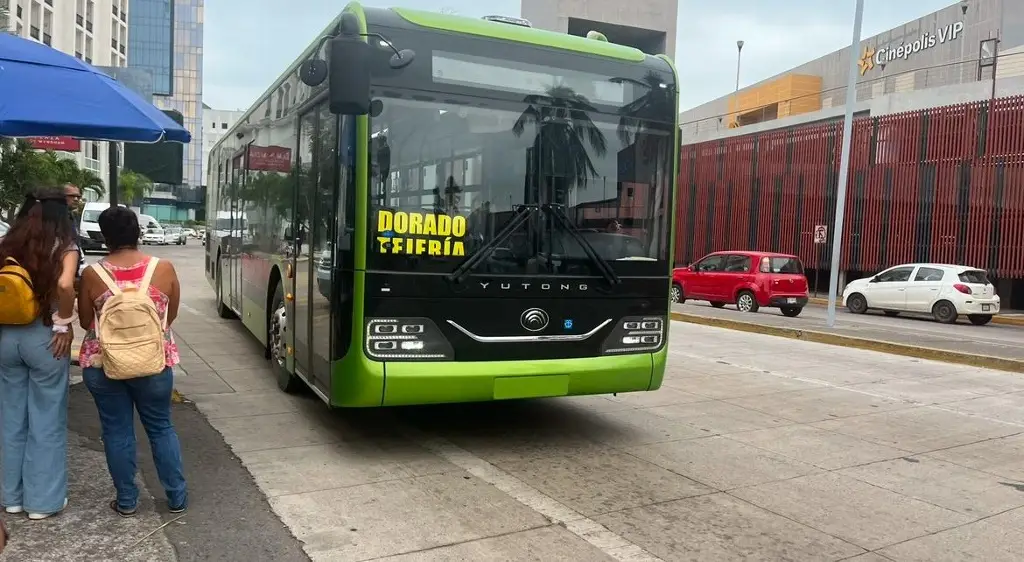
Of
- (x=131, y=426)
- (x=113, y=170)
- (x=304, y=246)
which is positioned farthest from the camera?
(x=113, y=170)

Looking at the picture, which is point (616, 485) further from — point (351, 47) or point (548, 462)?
point (351, 47)

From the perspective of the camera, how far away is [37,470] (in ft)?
13.9

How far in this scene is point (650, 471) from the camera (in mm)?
5559

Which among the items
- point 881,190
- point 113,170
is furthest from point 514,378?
point 881,190

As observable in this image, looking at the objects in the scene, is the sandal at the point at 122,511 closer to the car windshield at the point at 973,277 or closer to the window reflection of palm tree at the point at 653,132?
the window reflection of palm tree at the point at 653,132

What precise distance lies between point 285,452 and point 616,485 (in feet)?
7.64

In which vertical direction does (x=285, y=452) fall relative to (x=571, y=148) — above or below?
below

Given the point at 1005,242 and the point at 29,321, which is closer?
the point at 29,321

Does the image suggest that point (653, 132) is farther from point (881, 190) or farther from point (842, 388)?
point (881, 190)

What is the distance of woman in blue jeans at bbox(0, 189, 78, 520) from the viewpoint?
4109 millimetres

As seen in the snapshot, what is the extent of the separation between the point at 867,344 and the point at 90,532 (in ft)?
37.6

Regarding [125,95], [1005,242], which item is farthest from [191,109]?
[125,95]

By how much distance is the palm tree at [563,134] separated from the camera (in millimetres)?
5648

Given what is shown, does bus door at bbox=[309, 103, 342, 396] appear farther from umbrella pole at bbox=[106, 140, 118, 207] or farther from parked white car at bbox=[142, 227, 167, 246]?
parked white car at bbox=[142, 227, 167, 246]
